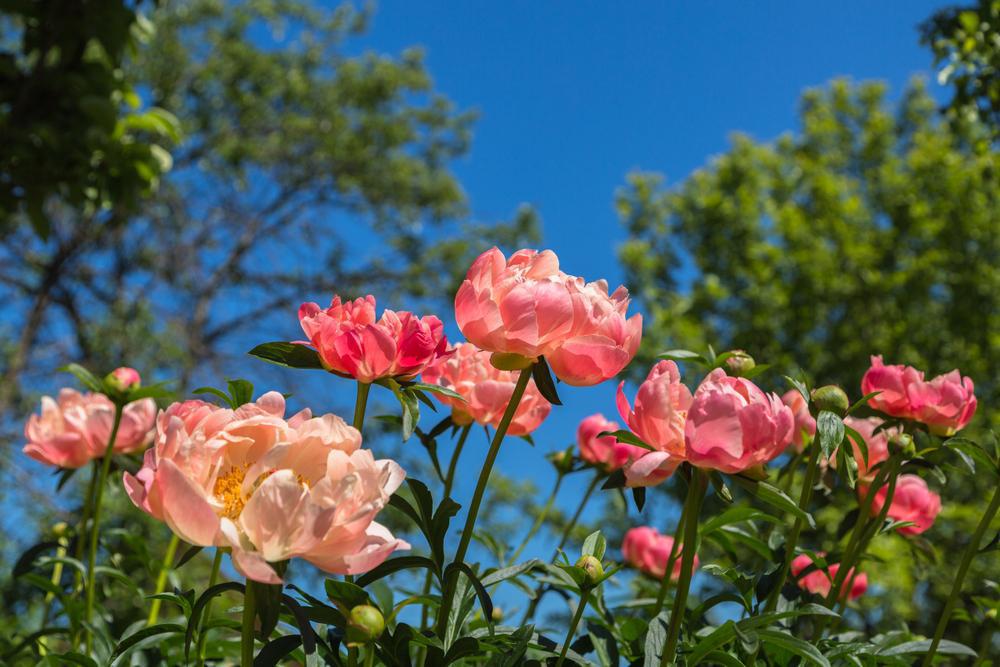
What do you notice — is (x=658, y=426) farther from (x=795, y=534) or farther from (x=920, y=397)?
(x=920, y=397)

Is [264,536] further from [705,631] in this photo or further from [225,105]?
[225,105]

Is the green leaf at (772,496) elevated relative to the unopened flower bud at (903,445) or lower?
lower

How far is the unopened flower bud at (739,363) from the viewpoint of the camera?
0.98 meters

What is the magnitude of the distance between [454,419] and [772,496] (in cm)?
39

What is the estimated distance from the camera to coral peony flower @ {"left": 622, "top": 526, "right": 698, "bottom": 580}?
58.7 inches

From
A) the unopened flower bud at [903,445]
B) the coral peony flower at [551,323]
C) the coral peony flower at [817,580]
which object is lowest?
the coral peony flower at [817,580]

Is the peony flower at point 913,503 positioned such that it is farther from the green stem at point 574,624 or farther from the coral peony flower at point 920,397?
the green stem at point 574,624

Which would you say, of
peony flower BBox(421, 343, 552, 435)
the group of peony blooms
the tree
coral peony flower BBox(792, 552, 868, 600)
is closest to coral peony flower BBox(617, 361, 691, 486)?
the group of peony blooms

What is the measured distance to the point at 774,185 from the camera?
36.0 feet

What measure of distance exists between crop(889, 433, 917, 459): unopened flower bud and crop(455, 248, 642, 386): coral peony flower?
1.16ft

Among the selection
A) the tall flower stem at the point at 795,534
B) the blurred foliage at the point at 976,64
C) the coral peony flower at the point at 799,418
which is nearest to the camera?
the tall flower stem at the point at 795,534

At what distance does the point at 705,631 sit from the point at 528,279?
0.45m

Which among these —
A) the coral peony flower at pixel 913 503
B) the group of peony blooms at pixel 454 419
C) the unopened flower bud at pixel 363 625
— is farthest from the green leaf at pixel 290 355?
the coral peony flower at pixel 913 503

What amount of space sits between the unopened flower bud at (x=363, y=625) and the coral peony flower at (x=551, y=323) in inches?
10.0
